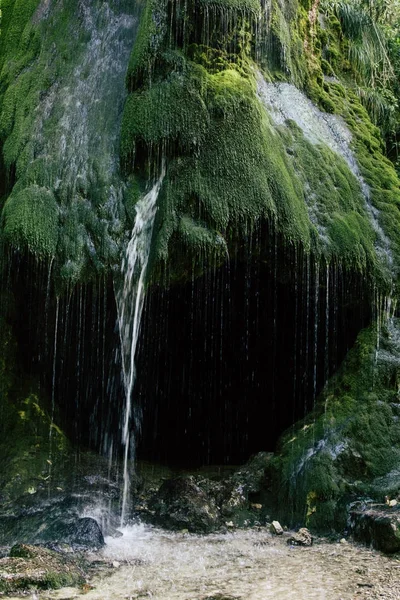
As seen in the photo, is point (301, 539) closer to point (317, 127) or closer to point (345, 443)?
point (345, 443)

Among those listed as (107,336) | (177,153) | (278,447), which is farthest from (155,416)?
(177,153)

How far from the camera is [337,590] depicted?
577 centimetres

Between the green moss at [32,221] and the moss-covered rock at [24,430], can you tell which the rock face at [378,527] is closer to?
the moss-covered rock at [24,430]

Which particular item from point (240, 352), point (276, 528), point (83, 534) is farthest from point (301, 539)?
point (240, 352)

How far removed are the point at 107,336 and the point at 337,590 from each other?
580 centimetres

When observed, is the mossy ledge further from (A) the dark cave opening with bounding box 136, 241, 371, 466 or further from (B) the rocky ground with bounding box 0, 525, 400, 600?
(B) the rocky ground with bounding box 0, 525, 400, 600

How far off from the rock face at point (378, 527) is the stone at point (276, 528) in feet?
2.54

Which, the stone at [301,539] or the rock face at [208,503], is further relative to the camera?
the rock face at [208,503]

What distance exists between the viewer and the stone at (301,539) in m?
7.36

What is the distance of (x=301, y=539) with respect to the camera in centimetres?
737

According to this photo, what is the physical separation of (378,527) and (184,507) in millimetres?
2206

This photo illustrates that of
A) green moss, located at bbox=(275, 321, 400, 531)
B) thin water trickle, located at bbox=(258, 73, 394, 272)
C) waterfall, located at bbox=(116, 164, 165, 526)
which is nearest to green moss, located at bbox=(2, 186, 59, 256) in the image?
waterfall, located at bbox=(116, 164, 165, 526)

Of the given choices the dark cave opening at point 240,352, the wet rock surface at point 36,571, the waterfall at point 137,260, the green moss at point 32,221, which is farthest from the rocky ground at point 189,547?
the green moss at point 32,221

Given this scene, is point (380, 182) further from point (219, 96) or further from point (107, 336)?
point (107, 336)
